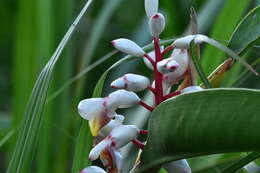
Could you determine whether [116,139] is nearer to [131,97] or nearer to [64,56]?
[131,97]

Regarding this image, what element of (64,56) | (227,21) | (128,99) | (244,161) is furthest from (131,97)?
(64,56)

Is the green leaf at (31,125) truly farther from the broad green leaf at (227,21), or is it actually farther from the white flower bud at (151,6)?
the broad green leaf at (227,21)

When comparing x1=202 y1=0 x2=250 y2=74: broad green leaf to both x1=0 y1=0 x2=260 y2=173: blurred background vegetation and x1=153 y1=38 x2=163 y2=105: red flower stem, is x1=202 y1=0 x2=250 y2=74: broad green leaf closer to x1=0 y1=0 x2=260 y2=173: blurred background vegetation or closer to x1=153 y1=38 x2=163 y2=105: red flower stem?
x1=0 y1=0 x2=260 y2=173: blurred background vegetation

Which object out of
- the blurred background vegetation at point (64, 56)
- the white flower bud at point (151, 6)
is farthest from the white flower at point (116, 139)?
the blurred background vegetation at point (64, 56)

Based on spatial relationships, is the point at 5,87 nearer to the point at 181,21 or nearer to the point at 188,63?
the point at 181,21

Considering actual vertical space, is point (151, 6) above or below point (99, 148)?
above

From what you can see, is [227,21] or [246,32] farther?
[227,21]
